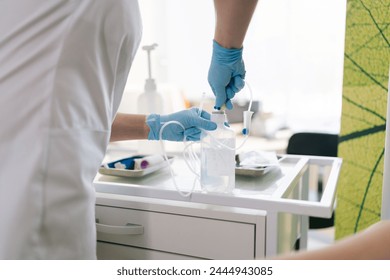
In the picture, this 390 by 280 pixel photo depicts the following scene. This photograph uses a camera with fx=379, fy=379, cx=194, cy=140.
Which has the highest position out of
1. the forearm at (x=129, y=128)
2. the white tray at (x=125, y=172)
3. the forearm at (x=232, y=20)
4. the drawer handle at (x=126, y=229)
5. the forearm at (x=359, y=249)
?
the forearm at (x=232, y=20)

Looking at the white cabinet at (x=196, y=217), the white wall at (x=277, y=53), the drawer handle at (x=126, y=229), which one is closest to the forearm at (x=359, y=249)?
the white cabinet at (x=196, y=217)

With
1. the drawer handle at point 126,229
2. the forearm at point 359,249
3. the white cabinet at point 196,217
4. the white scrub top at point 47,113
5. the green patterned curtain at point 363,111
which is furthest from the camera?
the green patterned curtain at point 363,111

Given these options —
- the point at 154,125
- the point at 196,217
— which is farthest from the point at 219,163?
the point at 154,125

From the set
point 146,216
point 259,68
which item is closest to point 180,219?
point 146,216

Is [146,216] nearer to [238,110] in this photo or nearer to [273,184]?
[273,184]

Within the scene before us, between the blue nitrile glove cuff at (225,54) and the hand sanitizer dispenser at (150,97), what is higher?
the blue nitrile glove cuff at (225,54)

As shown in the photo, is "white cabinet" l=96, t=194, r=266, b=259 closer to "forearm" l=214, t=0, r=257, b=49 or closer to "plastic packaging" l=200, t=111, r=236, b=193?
"plastic packaging" l=200, t=111, r=236, b=193

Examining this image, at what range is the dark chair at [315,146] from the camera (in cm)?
167

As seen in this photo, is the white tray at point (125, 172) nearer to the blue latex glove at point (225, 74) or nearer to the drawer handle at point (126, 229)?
the drawer handle at point (126, 229)

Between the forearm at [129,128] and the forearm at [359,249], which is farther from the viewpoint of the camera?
the forearm at [129,128]

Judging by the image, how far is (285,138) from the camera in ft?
8.82

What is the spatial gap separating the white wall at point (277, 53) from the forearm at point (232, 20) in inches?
62.8

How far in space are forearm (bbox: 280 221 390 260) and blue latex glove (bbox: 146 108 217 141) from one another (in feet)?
1.84

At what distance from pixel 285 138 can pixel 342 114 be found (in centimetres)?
129
